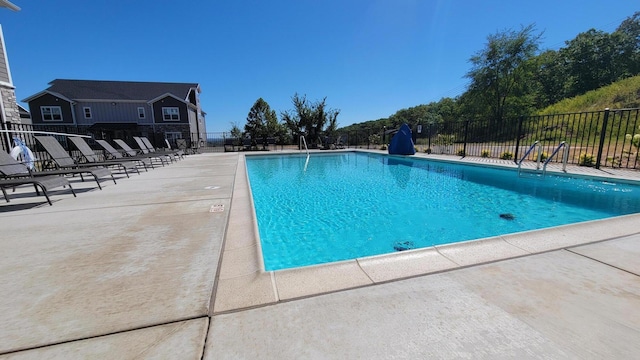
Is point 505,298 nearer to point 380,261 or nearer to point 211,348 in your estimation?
point 380,261

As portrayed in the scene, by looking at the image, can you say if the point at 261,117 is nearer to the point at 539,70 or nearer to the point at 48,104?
the point at 48,104

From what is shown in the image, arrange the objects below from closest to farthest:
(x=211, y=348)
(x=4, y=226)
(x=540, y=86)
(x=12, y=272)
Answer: (x=211, y=348) → (x=12, y=272) → (x=4, y=226) → (x=540, y=86)

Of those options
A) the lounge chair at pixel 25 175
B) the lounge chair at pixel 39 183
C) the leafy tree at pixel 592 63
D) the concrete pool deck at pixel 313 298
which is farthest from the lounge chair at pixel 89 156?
the leafy tree at pixel 592 63

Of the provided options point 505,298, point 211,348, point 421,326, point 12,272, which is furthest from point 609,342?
point 12,272

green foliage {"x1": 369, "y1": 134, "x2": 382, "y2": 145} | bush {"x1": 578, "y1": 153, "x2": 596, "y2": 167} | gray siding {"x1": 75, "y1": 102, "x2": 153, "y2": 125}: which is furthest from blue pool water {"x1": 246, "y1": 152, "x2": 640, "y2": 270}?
gray siding {"x1": 75, "y1": 102, "x2": 153, "y2": 125}

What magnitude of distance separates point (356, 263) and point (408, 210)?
3393mm

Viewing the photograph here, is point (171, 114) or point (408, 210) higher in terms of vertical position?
point (171, 114)

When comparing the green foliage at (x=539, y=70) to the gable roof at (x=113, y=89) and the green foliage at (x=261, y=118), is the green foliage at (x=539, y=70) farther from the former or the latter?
the gable roof at (x=113, y=89)

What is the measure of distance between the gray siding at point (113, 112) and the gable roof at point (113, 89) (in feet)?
1.91

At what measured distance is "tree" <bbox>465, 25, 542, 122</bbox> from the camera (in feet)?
87.3

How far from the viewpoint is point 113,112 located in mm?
24875

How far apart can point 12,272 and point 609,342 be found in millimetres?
4039

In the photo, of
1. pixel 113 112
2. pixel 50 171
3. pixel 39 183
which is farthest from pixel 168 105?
pixel 39 183

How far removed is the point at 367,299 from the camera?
170cm
